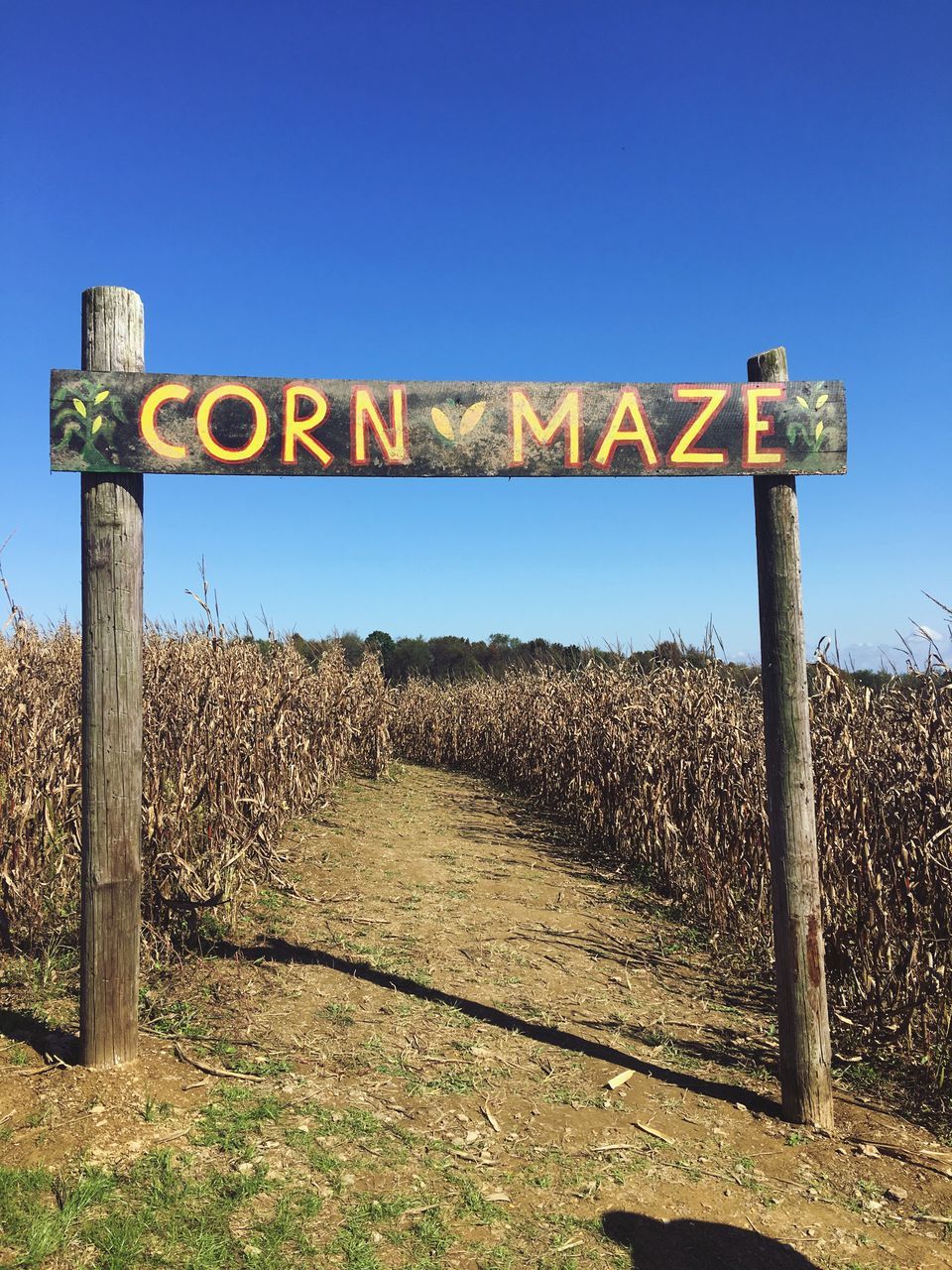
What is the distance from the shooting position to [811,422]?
4047 millimetres

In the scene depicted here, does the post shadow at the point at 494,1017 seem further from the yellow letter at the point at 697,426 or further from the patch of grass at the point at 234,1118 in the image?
the yellow letter at the point at 697,426

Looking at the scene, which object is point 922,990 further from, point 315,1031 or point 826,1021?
point 315,1031

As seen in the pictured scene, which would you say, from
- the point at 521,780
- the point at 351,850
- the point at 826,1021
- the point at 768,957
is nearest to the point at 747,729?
the point at 768,957

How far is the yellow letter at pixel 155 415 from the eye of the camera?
3844mm

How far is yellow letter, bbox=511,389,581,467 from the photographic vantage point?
4008 mm

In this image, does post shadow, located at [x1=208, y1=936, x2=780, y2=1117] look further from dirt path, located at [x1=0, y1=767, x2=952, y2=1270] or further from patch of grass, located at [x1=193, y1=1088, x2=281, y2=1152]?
patch of grass, located at [x1=193, y1=1088, x2=281, y2=1152]

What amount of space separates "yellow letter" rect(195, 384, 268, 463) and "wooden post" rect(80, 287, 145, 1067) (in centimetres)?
43

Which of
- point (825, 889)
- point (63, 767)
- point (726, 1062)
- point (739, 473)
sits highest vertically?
point (739, 473)

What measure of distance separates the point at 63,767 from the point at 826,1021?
15.6ft

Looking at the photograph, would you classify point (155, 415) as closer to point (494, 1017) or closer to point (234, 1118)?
point (234, 1118)

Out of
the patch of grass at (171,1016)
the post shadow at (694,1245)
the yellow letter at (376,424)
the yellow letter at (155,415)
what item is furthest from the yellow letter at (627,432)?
the patch of grass at (171,1016)

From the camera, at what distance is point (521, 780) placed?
13.6m

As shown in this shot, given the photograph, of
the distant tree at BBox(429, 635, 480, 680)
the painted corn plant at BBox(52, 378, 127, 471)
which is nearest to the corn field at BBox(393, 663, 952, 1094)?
the painted corn plant at BBox(52, 378, 127, 471)

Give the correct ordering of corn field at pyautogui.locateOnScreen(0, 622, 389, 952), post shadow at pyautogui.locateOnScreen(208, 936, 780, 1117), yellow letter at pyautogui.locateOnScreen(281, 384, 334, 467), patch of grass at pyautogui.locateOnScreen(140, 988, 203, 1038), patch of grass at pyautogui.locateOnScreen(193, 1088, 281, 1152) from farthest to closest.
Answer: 1. corn field at pyautogui.locateOnScreen(0, 622, 389, 952)
2. patch of grass at pyautogui.locateOnScreen(140, 988, 203, 1038)
3. post shadow at pyautogui.locateOnScreen(208, 936, 780, 1117)
4. yellow letter at pyautogui.locateOnScreen(281, 384, 334, 467)
5. patch of grass at pyautogui.locateOnScreen(193, 1088, 281, 1152)
